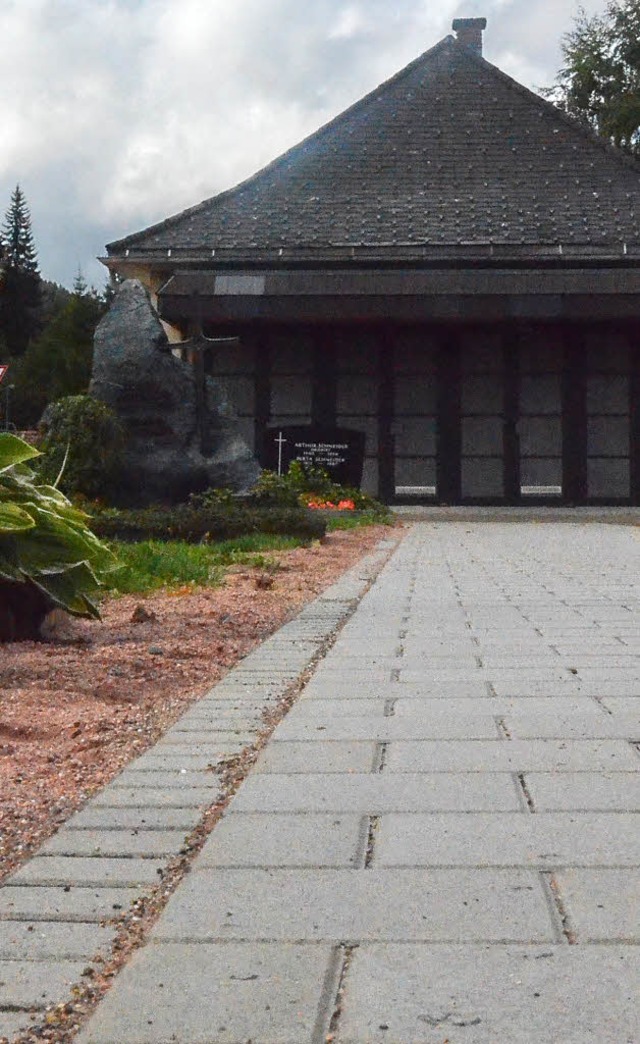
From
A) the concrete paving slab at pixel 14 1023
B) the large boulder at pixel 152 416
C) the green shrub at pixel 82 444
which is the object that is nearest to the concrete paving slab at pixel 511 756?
the concrete paving slab at pixel 14 1023

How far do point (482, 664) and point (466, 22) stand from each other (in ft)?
76.6

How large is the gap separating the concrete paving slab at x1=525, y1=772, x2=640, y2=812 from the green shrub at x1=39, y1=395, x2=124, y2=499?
35.7ft

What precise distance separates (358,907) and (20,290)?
277ft

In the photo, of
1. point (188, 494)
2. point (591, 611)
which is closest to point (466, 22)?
point (188, 494)

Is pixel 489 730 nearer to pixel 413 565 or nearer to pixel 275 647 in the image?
pixel 275 647

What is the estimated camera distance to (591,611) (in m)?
7.77

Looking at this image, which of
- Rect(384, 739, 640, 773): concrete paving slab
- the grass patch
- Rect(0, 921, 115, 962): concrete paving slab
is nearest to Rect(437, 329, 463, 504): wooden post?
the grass patch

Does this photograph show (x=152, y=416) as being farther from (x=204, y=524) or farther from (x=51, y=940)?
(x=51, y=940)

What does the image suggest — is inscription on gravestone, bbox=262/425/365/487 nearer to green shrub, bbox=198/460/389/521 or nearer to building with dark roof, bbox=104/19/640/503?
green shrub, bbox=198/460/389/521

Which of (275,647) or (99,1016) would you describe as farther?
(275,647)

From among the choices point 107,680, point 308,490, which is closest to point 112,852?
point 107,680

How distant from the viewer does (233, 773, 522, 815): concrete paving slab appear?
330cm

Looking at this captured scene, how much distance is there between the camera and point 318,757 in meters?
3.87

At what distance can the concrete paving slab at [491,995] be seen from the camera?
1986 mm
